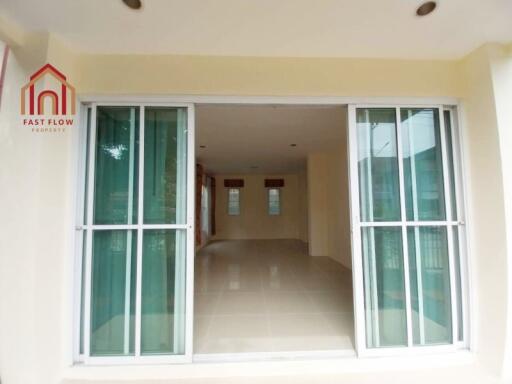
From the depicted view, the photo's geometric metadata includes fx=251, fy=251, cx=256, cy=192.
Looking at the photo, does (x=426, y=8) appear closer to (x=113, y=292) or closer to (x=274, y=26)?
(x=274, y=26)

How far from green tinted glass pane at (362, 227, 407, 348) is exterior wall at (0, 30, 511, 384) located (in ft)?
0.85

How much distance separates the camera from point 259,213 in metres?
10.6

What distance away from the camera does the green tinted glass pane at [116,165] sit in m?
2.18

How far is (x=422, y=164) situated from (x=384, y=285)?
45.8 inches

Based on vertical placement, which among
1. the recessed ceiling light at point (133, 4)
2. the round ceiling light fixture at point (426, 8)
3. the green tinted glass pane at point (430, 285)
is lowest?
the green tinted glass pane at point (430, 285)

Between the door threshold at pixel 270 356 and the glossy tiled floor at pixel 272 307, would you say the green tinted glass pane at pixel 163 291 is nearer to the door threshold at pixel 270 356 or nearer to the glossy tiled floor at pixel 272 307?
the door threshold at pixel 270 356

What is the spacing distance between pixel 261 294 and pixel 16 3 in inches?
149

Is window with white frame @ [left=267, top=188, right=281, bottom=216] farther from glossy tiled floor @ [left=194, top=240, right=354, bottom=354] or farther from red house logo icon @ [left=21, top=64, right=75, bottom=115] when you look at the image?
red house logo icon @ [left=21, top=64, right=75, bottom=115]

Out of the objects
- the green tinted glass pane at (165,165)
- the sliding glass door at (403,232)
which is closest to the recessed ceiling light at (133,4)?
the green tinted glass pane at (165,165)

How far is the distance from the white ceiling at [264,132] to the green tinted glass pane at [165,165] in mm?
337

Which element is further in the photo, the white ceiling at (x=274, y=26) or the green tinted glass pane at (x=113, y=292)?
the green tinted glass pane at (x=113, y=292)

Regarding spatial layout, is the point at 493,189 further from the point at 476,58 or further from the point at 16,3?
the point at 16,3

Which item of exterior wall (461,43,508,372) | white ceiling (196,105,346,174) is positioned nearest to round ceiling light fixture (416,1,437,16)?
exterior wall (461,43,508,372)

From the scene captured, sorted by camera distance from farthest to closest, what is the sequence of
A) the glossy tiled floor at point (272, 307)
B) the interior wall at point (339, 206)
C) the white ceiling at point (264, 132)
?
the interior wall at point (339, 206)
the white ceiling at point (264, 132)
the glossy tiled floor at point (272, 307)
